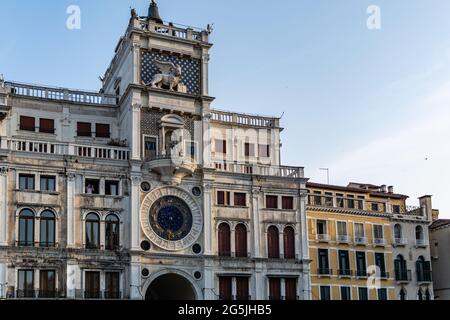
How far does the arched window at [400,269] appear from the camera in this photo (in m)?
64.0

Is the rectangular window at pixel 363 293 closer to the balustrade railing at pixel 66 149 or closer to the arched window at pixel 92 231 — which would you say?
the balustrade railing at pixel 66 149

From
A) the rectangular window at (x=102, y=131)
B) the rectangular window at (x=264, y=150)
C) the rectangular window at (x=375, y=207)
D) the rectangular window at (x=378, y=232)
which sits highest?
the rectangular window at (x=102, y=131)

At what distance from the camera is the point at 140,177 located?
173 feet

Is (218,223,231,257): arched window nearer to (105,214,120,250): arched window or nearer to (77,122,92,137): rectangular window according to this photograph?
(105,214,120,250): arched window

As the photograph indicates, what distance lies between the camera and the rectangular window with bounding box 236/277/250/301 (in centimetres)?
Answer: 5406

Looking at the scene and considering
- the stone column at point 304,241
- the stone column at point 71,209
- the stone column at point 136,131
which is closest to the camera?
the stone column at point 71,209

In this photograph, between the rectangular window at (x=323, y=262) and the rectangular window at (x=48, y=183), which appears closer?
the rectangular window at (x=48, y=183)

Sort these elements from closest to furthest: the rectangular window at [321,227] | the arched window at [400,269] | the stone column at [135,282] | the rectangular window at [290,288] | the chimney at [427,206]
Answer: the stone column at [135,282], the rectangular window at [290,288], the rectangular window at [321,227], the arched window at [400,269], the chimney at [427,206]

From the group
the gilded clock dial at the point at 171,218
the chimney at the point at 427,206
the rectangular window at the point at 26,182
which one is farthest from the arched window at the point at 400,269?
the rectangular window at the point at 26,182

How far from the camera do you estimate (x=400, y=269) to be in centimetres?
6450

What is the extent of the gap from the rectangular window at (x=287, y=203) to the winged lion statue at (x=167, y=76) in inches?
437

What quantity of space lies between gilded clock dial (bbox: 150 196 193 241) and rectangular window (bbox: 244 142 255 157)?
8380 millimetres

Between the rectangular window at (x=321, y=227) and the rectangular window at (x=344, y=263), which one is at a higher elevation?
the rectangular window at (x=321, y=227)

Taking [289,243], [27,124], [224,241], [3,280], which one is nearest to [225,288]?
[224,241]
